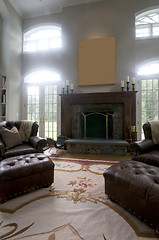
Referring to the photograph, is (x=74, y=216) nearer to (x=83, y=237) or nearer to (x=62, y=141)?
(x=83, y=237)

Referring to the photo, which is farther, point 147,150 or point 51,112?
point 51,112

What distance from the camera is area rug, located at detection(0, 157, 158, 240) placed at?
120 cm

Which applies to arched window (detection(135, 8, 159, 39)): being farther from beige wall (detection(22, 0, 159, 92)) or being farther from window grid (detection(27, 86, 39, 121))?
window grid (detection(27, 86, 39, 121))

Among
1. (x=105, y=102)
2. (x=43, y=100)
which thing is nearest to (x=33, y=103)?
(x=43, y=100)

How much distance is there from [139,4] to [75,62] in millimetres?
2642

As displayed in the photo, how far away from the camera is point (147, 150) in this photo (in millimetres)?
2469

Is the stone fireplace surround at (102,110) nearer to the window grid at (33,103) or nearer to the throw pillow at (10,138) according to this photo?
the window grid at (33,103)

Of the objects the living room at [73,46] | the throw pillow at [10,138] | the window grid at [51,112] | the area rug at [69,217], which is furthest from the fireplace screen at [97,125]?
the area rug at [69,217]

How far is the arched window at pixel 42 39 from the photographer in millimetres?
5211

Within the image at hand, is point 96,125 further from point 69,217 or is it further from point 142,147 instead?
point 69,217

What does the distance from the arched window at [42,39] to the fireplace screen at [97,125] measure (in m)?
2.97

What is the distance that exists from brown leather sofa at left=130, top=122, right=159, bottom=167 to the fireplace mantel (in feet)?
4.37

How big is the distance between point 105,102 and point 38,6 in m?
4.25

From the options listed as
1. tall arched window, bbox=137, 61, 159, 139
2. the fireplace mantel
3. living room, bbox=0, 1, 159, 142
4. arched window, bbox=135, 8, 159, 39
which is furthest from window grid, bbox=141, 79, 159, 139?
arched window, bbox=135, 8, 159, 39
